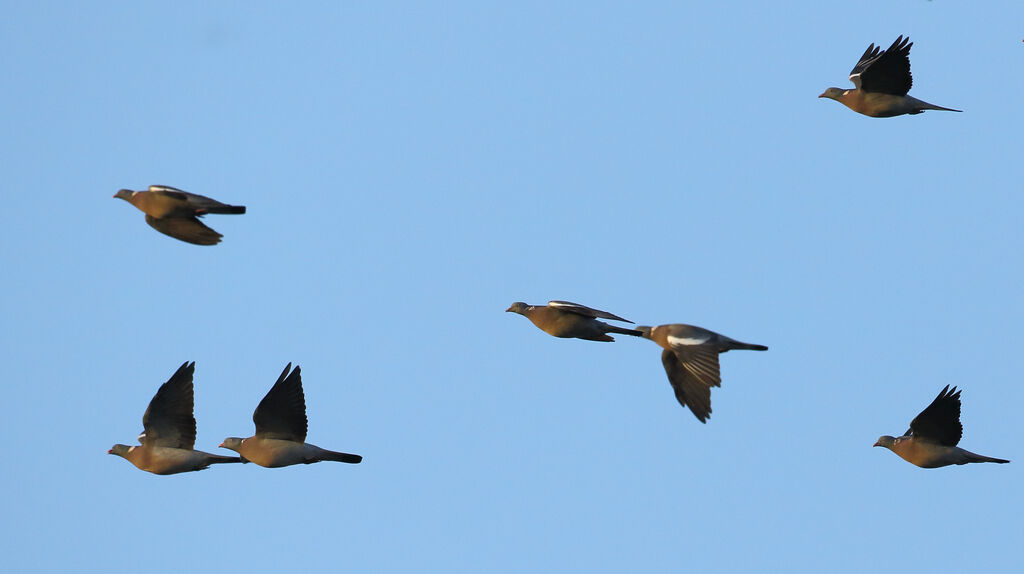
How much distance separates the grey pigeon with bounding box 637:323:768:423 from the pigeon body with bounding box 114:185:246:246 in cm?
828

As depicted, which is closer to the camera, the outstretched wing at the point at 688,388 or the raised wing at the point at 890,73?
the outstretched wing at the point at 688,388

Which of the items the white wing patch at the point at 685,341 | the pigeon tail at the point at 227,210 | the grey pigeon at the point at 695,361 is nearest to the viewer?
the grey pigeon at the point at 695,361

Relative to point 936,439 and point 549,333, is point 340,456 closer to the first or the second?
point 549,333

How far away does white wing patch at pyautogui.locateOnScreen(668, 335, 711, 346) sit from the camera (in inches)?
986

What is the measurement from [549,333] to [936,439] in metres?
7.91

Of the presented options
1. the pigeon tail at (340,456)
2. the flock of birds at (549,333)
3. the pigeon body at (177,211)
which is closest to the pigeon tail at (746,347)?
the flock of birds at (549,333)

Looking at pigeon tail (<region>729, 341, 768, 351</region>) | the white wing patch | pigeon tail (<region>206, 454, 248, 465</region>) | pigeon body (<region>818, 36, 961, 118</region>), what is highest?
pigeon body (<region>818, 36, 961, 118</region>)

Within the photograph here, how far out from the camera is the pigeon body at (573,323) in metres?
27.7

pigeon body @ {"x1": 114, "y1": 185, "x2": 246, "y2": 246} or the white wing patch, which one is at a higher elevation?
pigeon body @ {"x1": 114, "y1": 185, "x2": 246, "y2": 246}

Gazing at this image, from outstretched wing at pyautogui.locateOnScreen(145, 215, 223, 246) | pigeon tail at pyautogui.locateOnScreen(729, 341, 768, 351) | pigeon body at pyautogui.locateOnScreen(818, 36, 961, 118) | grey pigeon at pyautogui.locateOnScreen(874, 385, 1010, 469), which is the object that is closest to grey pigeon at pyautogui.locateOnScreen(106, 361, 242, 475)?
outstretched wing at pyautogui.locateOnScreen(145, 215, 223, 246)

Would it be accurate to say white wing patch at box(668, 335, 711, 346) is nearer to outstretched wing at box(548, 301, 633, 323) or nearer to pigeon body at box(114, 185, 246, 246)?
outstretched wing at box(548, 301, 633, 323)

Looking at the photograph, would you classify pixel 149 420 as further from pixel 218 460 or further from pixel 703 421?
pixel 703 421

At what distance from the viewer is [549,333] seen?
92.6ft

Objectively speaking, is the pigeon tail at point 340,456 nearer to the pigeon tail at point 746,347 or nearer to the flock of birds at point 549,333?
the flock of birds at point 549,333
